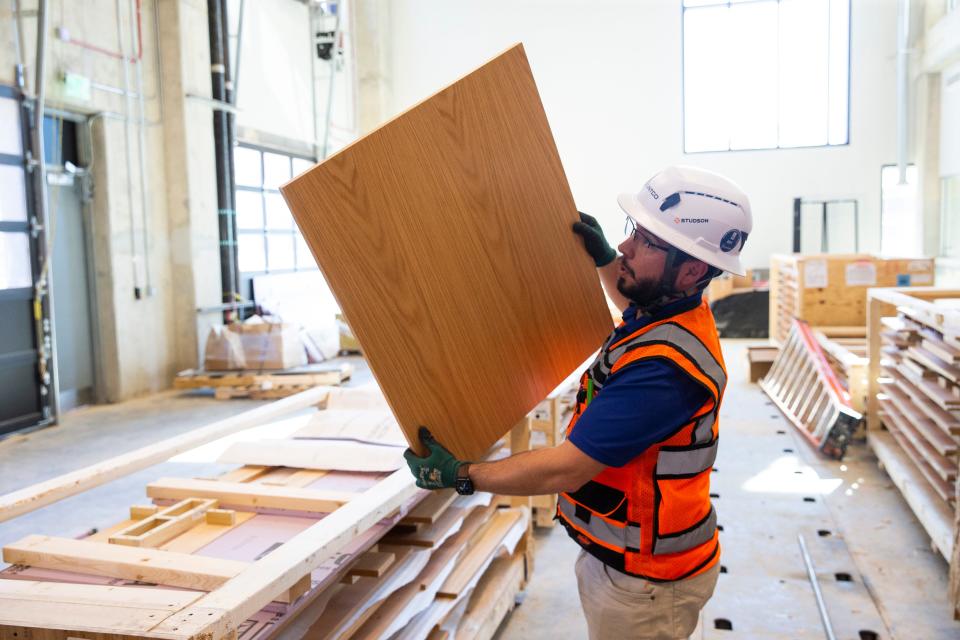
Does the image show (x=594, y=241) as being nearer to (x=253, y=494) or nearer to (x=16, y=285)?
(x=253, y=494)

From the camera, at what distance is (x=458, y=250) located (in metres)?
1.79

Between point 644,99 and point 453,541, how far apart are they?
47.0 ft

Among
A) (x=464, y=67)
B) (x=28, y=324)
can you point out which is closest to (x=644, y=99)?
(x=464, y=67)

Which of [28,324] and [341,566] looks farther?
[28,324]

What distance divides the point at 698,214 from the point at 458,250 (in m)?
0.58

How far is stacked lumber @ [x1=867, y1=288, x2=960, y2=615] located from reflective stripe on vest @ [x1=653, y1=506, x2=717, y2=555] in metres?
2.13

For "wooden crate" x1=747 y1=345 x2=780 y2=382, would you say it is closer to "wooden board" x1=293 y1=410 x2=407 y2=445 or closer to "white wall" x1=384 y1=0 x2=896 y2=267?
"white wall" x1=384 y1=0 x2=896 y2=267

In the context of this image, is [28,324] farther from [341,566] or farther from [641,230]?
[641,230]

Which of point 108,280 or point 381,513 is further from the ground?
point 108,280

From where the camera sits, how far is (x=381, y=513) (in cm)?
218

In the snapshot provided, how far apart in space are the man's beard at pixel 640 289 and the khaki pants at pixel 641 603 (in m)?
0.70

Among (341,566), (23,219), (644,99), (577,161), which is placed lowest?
(341,566)

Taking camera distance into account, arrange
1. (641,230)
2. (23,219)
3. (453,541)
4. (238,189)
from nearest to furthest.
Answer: (641,230)
(453,541)
(23,219)
(238,189)

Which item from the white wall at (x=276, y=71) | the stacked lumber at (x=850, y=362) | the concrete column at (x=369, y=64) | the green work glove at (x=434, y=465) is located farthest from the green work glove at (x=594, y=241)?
the concrete column at (x=369, y=64)
